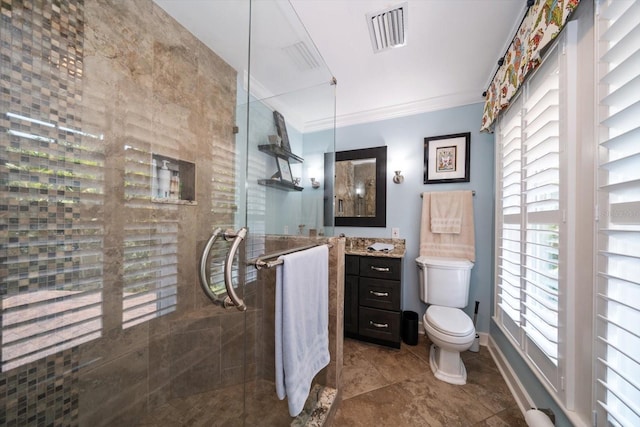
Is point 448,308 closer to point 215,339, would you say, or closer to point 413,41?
point 215,339

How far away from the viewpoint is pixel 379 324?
2104 millimetres

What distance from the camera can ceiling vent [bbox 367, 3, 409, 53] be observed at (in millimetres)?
1376

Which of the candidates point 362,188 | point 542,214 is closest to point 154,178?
point 362,188

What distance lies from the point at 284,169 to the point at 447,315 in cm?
170

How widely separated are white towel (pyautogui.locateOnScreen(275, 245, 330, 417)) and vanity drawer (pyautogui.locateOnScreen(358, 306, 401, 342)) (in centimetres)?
102

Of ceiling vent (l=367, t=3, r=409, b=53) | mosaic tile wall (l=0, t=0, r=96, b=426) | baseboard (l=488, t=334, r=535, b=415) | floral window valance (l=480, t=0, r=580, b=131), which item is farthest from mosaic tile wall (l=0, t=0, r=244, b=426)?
baseboard (l=488, t=334, r=535, b=415)

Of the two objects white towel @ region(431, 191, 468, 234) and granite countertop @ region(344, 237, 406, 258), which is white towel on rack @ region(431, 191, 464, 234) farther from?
granite countertop @ region(344, 237, 406, 258)

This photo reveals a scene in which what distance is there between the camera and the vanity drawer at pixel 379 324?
6.74ft

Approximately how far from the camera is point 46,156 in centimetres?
93

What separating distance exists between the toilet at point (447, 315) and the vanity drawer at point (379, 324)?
0.85 feet

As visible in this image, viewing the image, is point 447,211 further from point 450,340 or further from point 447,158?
point 450,340

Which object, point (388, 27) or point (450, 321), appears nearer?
point (388, 27)

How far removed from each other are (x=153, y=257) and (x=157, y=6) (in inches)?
55.6

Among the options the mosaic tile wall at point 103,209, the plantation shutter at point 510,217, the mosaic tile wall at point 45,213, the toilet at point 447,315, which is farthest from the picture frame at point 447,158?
the mosaic tile wall at point 45,213
